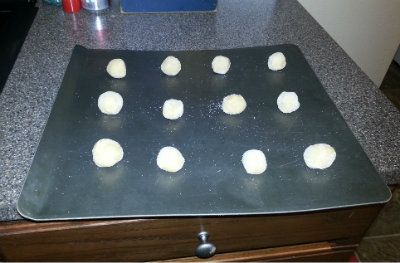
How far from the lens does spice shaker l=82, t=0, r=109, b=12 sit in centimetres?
97

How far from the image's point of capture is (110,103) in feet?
2.05

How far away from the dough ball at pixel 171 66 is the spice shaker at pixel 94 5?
379 millimetres

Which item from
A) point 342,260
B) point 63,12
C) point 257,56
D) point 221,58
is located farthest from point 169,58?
point 342,260

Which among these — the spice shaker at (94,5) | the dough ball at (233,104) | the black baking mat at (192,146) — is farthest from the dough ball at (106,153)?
the spice shaker at (94,5)

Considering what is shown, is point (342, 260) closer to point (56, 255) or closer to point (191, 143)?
point (191, 143)

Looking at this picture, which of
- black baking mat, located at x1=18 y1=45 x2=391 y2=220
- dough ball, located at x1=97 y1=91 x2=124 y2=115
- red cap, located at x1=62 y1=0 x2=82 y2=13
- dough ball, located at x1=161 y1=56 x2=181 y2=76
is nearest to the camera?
black baking mat, located at x1=18 y1=45 x2=391 y2=220

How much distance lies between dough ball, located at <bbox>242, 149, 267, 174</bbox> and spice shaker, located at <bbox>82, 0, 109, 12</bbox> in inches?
27.8

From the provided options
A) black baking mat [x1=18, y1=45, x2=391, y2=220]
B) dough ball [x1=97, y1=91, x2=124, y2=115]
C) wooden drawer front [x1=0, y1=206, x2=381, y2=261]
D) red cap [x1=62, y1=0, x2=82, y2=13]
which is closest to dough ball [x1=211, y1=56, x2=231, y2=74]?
black baking mat [x1=18, y1=45, x2=391, y2=220]

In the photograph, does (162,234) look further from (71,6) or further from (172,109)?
(71,6)

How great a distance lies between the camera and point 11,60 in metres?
0.74

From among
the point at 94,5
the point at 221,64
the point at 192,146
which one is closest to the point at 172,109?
the point at 192,146

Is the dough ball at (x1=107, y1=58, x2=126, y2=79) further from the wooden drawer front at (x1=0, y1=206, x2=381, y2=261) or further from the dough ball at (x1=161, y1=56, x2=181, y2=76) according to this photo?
the wooden drawer front at (x1=0, y1=206, x2=381, y2=261)

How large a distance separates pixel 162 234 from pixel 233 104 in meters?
0.28

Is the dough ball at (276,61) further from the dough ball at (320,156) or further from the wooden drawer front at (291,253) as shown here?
the wooden drawer front at (291,253)
